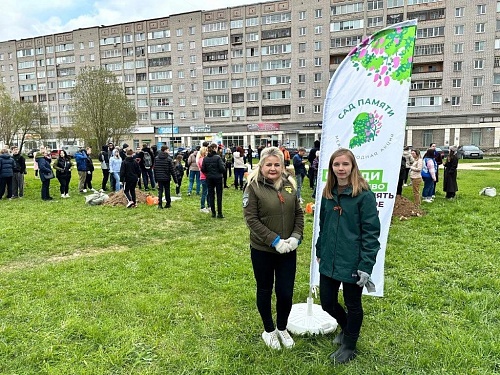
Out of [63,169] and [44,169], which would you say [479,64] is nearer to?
[63,169]

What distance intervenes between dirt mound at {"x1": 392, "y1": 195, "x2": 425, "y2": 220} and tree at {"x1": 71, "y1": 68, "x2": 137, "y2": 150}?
37.4m

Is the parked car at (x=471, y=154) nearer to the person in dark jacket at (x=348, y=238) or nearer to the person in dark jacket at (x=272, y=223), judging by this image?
the person in dark jacket at (x=348, y=238)

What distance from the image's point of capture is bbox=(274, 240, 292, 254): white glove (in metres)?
3.10

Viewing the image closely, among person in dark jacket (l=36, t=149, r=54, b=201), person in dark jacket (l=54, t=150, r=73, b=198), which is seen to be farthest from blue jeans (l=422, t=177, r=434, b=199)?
person in dark jacket (l=36, t=149, r=54, b=201)

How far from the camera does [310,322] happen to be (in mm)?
3770

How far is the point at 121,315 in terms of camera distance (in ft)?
13.4

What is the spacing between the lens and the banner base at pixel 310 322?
369 cm

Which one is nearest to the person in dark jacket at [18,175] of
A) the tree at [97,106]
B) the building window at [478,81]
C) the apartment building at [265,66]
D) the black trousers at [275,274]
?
the black trousers at [275,274]

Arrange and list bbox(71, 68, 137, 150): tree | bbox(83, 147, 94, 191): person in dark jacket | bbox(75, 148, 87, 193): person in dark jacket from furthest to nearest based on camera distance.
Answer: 1. bbox(71, 68, 137, 150): tree
2. bbox(83, 147, 94, 191): person in dark jacket
3. bbox(75, 148, 87, 193): person in dark jacket

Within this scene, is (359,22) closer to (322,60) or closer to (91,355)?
(322,60)

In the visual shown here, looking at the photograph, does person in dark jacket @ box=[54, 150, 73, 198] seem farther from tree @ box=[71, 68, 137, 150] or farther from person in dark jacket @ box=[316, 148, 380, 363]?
tree @ box=[71, 68, 137, 150]

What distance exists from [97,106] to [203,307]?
4074 centimetres

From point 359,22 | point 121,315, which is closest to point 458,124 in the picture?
point 359,22

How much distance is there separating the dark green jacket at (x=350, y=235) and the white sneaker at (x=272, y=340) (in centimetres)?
86
